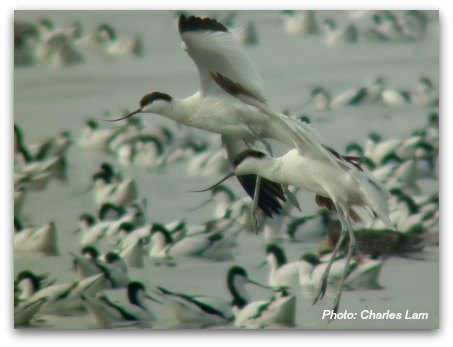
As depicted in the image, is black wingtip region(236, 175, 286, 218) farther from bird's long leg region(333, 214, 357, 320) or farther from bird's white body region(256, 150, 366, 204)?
bird's white body region(256, 150, 366, 204)

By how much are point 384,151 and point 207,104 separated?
90 centimetres

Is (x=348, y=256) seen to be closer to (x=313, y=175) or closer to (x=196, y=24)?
(x=313, y=175)

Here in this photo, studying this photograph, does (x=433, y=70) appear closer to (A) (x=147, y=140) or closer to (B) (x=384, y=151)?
(B) (x=384, y=151)

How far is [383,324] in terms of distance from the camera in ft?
15.0

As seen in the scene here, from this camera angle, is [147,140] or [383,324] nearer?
[383,324]

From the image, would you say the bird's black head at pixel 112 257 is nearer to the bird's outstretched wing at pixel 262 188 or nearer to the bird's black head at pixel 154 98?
the bird's outstretched wing at pixel 262 188

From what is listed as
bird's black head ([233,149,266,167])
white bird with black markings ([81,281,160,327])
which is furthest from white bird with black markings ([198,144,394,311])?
white bird with black markings ([81,281,160,327])

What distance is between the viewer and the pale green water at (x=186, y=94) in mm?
4617

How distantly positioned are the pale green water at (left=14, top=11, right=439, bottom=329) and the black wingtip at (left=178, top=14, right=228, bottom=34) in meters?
0.70

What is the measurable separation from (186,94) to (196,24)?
2.57 feet

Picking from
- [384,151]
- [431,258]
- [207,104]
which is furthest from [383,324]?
[207,104]

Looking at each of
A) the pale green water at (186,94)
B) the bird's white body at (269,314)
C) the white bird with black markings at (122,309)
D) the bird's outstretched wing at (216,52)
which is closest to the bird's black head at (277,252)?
the pale green water at (186,94)

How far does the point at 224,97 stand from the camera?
4105 millimetres

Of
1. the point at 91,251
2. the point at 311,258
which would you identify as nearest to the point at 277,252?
the point at 311,258
